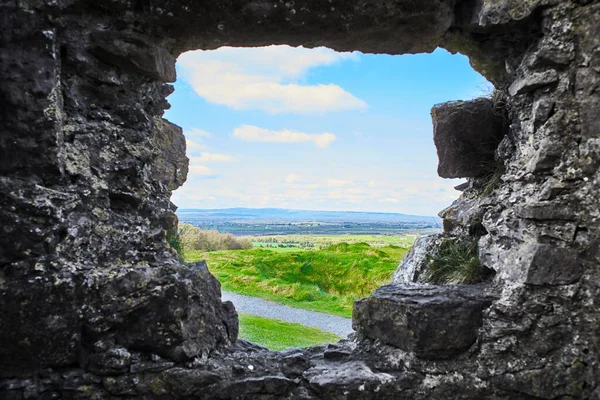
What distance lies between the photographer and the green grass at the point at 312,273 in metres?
11.6

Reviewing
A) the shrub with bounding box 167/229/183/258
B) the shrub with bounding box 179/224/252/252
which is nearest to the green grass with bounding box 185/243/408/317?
the shrub with bounding box 179/224/252/252

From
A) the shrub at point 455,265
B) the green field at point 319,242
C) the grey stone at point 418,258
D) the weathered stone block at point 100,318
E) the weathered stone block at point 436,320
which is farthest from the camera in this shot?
the green field at point 319,242

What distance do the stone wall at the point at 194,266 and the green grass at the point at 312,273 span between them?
8.10 metres

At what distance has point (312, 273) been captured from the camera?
13.2 meters

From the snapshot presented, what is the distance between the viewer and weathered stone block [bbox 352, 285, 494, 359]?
107 inches

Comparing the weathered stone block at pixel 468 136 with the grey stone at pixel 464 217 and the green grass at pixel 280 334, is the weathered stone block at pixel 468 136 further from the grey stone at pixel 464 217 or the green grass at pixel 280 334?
the green grass at pixel 280 334

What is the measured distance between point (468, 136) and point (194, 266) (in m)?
2.46

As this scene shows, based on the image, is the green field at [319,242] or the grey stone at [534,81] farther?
the green field at [319,242]

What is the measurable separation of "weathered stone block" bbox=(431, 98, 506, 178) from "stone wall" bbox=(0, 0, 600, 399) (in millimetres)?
592

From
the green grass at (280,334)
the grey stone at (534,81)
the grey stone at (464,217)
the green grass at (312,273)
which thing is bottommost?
the green grass at (280,334)

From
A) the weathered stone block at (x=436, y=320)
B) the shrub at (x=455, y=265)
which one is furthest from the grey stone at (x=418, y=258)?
the weathered stone block at (x=436, y=320)

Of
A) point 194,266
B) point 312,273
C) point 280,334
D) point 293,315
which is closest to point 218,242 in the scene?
point 312,273

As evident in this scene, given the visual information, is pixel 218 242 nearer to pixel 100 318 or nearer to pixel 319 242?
pixel 319 242

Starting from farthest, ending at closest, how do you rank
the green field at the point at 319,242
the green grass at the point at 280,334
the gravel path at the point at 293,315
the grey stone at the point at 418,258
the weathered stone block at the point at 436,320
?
the green field at the point at 319,242 < the gravel path at the point at 293,315 < the green grass at the point at 280,334 < the grey stone at the point at 418,258 < the weathered stone block at the point at 436,320
